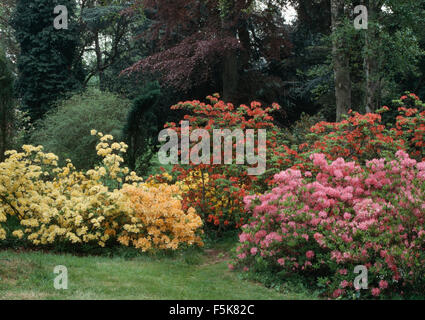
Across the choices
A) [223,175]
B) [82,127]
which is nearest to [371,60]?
[223,175]

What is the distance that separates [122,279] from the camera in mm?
5457

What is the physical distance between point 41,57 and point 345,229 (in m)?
17.4

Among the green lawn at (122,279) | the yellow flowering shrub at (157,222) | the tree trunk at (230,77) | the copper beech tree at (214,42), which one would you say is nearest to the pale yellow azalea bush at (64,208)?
the yellow flowering shrub at (157,222)

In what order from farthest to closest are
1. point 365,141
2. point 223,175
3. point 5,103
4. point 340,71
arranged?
point 340,71 → point 5,103 → point 223,175 → point 365,141

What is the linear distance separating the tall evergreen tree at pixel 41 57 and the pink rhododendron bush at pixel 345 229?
15.1 m

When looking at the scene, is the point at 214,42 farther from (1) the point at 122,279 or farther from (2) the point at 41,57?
(1) the point at 122,279

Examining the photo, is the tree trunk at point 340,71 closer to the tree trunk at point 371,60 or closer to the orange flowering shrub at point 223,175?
the tree trunk at point 371,60

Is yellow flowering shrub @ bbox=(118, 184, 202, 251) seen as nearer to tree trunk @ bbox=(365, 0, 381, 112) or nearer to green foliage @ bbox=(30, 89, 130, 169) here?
tree trunk @ bbox=(365, 0, 381, 112)

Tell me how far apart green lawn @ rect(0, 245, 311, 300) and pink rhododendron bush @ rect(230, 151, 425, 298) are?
491 mm

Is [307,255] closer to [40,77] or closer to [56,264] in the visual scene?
[56,264]

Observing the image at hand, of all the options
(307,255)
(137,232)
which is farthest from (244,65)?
(307,255)

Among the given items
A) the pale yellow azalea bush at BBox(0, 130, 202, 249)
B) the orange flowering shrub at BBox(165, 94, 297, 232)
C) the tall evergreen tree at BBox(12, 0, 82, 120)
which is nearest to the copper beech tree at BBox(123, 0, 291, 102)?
the tall evergreen tree at BBox(12, 0, 82, 120)

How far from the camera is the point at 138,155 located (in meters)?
11.1

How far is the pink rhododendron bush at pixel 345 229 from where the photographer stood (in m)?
5.06
